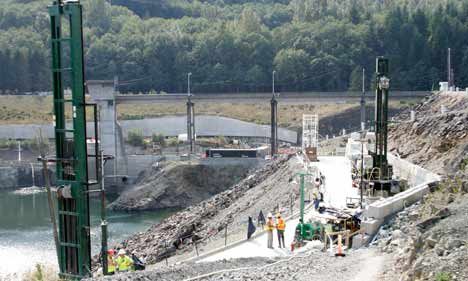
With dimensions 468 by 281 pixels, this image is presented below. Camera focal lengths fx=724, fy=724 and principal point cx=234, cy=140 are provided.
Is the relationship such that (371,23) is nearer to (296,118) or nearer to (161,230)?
(296,118)

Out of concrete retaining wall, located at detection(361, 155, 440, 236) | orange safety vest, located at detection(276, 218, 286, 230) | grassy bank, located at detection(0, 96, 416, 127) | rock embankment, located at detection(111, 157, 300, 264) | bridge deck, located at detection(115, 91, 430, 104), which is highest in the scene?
bridge deck, located at detection(115, 91, 430, 104)

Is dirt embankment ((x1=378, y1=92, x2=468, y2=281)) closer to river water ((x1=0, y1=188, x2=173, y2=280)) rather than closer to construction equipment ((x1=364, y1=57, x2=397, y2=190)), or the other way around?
construction equipment ((x1=364, y1=57, x2=397, y2=190))

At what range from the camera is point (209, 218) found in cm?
3859

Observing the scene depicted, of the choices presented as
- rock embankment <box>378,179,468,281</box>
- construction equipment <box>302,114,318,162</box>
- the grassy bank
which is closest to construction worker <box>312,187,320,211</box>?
rock embankment <box>378,179,468,281</box>

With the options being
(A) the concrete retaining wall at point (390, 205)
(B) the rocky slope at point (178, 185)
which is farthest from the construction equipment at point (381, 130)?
(B) the rocky slope at point (178, 185)

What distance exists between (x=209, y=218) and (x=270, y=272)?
21354 millimetres

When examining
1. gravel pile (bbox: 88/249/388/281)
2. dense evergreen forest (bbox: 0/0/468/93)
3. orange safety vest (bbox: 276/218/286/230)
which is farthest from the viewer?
dense evergreen forest (bbox: 0/0/468/93)

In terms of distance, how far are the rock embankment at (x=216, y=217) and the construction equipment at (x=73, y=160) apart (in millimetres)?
9550

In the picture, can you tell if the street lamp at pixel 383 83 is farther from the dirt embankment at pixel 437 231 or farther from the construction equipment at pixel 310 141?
the construction equipment at pixel 310 141

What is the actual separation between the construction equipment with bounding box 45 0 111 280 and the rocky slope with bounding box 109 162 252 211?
1389 inches

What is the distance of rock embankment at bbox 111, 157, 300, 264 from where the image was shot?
32125 millimetres

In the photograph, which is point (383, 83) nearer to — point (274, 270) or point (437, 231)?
point (274, 270)

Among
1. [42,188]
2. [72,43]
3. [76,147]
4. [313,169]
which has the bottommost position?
[42,188]

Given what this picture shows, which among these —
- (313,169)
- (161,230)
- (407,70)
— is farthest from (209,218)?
(407,70)
